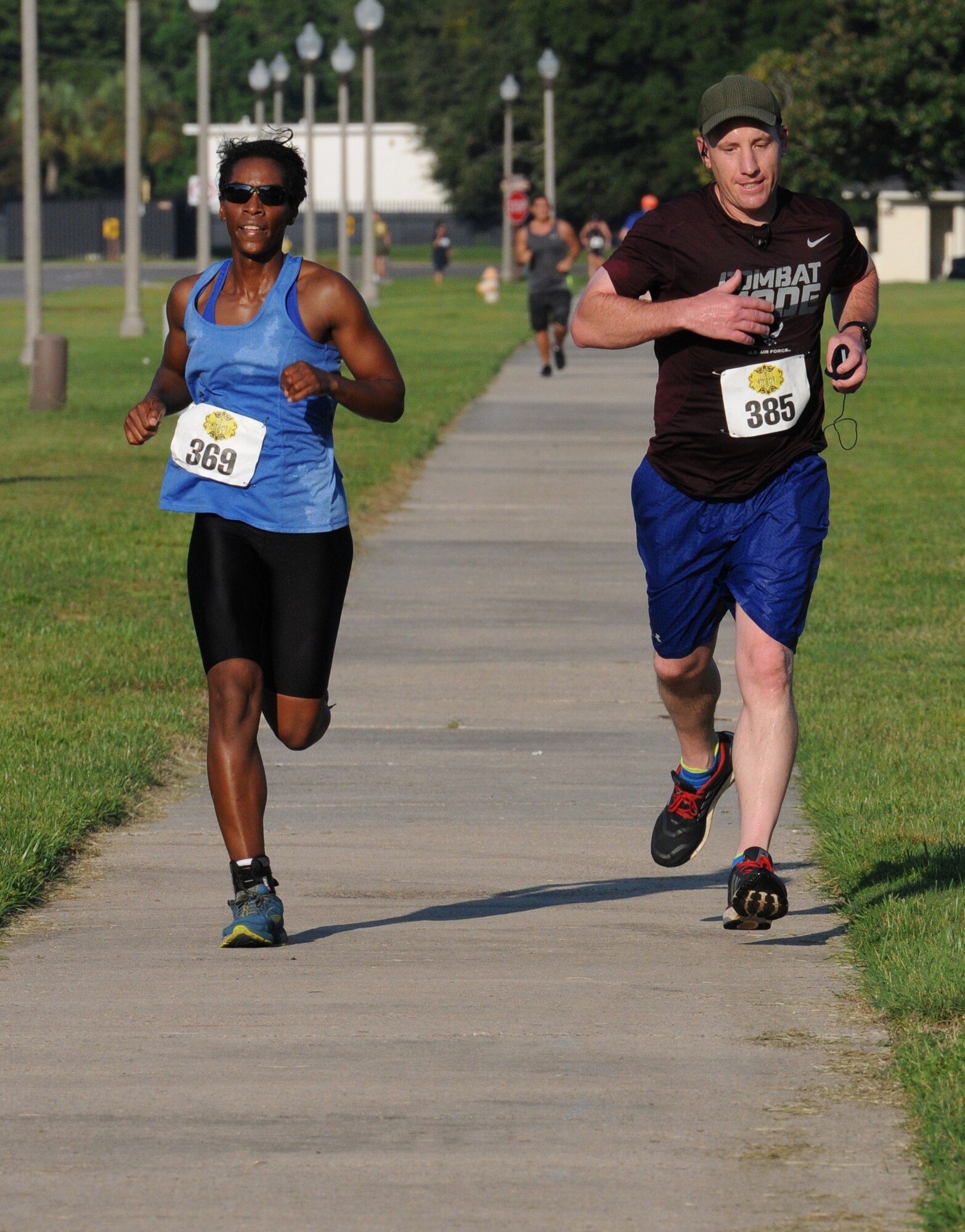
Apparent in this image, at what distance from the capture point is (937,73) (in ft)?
210

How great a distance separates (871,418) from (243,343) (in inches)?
755

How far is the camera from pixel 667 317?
5984 mm

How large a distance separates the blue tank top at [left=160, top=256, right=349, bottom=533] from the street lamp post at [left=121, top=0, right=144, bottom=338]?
28750mm

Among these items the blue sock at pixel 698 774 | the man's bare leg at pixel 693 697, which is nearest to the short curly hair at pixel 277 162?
the man's bare leg at pixel 693 697

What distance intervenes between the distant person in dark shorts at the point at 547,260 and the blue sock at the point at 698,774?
2042cm

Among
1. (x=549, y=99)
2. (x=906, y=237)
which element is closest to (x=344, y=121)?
(x=549, y=99)

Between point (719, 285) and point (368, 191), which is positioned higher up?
point (368, 191)

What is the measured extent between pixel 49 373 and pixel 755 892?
64.1 feet

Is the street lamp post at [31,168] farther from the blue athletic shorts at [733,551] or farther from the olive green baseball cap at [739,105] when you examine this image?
the olive green baseball cap at [739,105]

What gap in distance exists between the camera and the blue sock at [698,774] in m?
6.71

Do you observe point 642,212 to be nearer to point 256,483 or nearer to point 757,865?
point 256,483

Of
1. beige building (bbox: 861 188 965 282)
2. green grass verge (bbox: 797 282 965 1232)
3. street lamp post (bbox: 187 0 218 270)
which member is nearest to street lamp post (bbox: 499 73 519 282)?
beige building (bbox: 861 188 965 282)

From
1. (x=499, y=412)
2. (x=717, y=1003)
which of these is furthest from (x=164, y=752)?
(x=499, y=412)

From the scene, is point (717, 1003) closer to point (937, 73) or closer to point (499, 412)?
point (499, 412)
